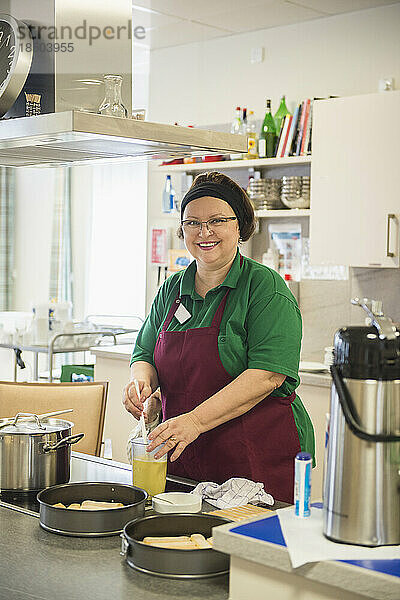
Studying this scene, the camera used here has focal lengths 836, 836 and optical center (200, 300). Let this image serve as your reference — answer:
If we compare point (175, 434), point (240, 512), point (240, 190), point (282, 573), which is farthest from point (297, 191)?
point (282, 573)

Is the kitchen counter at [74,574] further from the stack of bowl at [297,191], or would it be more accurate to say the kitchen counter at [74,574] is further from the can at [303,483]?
the stack of bowl at [297,191]

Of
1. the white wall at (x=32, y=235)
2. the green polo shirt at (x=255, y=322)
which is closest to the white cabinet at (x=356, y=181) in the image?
the green polo shirt at (x=255, y=322)

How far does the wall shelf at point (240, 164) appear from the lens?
14.3ft

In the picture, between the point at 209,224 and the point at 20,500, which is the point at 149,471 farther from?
the point at 209,224

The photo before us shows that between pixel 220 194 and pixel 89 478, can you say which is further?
pixel 220 194

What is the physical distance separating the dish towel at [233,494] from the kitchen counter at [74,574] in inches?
12.5

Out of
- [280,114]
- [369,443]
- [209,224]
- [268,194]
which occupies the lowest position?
[369,443]

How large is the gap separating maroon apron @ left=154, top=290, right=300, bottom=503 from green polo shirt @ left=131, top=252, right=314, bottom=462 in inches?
1.1

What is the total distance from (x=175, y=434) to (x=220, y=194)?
30.0 inches

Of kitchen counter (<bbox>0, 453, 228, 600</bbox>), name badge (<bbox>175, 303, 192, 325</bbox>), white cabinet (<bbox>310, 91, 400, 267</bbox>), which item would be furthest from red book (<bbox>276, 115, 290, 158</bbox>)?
kitchen counter (<bbox>0, 453, 228, 600</bbox>)

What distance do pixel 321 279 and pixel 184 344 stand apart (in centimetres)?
227

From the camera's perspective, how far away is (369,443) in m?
1.40

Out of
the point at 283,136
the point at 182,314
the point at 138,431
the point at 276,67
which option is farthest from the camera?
the point at 276,67

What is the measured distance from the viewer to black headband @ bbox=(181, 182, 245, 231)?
2.46 metres
